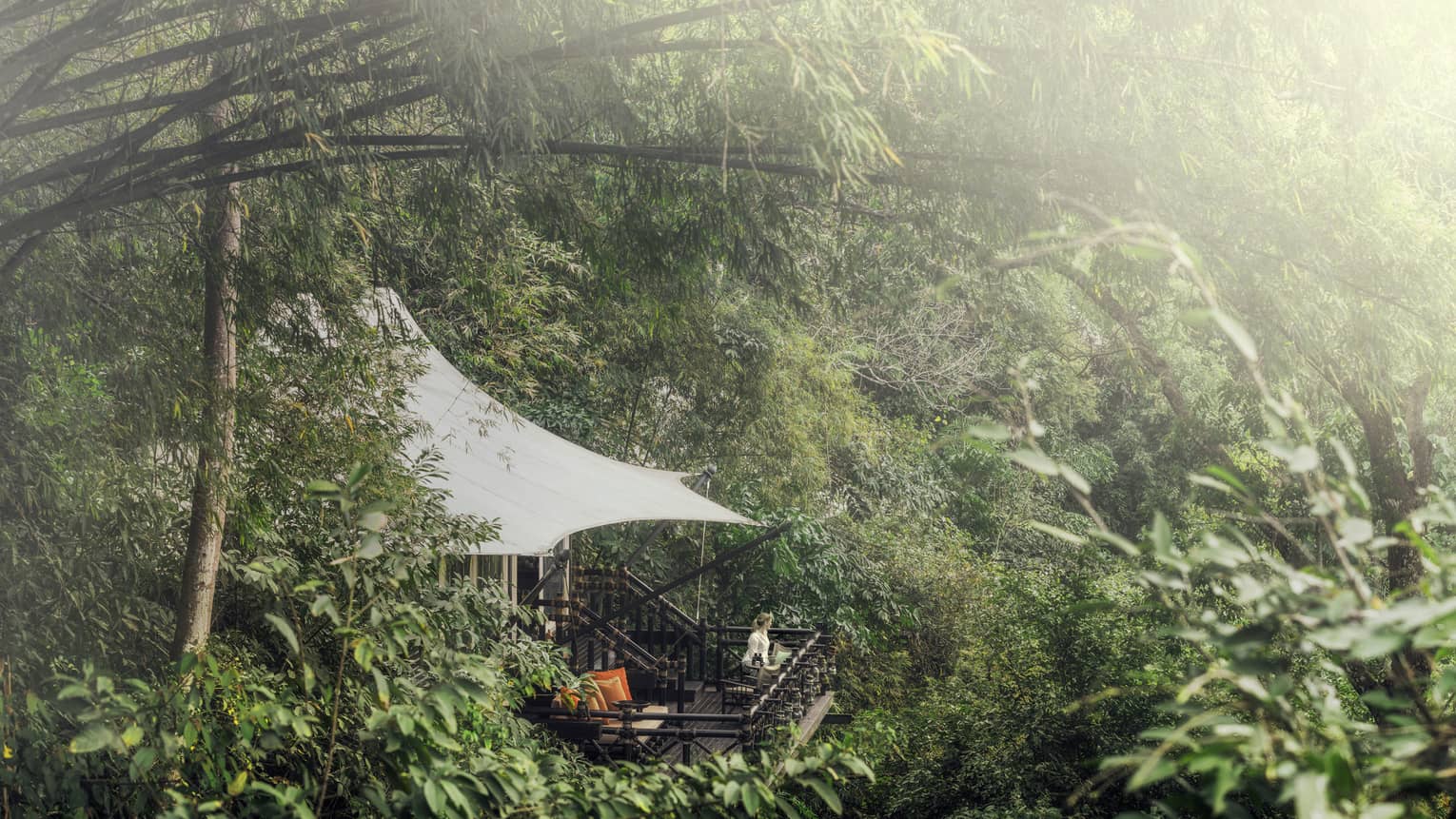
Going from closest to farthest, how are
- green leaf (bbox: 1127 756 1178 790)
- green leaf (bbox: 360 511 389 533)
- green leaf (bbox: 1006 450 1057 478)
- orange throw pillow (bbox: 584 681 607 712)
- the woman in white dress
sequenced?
green leaf (bbox: 1127 756 1178 790), green leaf (bbox: 1006 450 1057 478), green leaf (bbox: 360 511 389 533), orange throw pillow (bbox: 584 681 607 712), the woman in white dress

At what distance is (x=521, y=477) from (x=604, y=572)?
3287 mm

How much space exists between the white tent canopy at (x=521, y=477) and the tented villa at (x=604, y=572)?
1cm

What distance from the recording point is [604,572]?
10.1m

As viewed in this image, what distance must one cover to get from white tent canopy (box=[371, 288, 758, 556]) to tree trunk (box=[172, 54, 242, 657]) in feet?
5.21

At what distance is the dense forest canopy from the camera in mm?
1990

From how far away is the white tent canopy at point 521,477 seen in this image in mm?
6293

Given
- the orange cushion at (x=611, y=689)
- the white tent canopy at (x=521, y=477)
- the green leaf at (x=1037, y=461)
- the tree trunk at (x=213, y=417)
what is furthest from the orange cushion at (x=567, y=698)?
the green leaf at (x=1037, y=461)

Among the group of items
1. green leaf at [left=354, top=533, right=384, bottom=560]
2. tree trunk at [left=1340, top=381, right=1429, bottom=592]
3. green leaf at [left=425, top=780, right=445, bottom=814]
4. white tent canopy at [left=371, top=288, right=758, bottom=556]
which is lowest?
white tent canopy at [left=371, top=288, right=758, bottom=556]

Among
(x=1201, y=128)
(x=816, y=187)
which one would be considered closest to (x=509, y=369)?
(x=816, y=187)

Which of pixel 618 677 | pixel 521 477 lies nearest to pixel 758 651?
pixel 618 677

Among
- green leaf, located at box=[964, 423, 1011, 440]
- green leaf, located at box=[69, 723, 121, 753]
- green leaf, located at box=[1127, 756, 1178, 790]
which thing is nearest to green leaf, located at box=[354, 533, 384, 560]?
green leaf, located at box=[69, 723, 121, 753]

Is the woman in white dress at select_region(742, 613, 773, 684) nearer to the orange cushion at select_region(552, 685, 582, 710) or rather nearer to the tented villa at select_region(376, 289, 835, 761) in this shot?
the tented villa at select_region(376, 289, 835, 761)

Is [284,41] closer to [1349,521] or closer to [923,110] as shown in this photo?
[923,110]

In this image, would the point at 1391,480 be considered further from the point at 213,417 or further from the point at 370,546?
the point at 370,546
